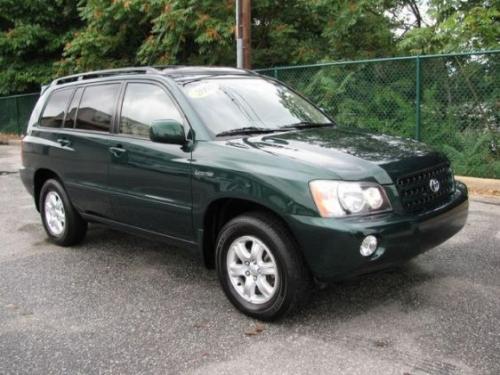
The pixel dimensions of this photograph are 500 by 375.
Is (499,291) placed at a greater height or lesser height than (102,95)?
lesser

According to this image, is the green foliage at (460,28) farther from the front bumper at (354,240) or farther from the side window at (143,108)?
the front bumper at (354,240)

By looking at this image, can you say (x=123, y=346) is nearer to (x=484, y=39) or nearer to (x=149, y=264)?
(x=149, y=264)

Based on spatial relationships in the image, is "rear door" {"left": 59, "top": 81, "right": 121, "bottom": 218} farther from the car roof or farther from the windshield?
the windshield

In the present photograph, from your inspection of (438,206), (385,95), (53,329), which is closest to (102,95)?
(53,329)

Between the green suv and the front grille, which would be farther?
the front grille

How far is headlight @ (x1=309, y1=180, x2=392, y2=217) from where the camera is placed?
345 cm

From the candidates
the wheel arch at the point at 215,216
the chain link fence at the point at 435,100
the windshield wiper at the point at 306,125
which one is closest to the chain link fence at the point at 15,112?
the chain link fence at the point at 435,100

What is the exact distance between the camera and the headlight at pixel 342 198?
11.3 feet

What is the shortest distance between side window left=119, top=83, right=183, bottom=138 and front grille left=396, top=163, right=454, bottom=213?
1.80 m

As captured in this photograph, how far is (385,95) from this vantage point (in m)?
9.76

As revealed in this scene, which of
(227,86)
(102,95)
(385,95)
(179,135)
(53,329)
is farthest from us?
(385,95)

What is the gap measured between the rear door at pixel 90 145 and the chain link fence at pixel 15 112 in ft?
50.1

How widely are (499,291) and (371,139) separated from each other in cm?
150

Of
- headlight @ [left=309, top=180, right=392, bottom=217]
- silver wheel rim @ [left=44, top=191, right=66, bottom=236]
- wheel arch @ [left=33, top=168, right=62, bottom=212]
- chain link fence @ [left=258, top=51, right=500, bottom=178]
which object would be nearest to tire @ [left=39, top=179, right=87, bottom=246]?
silver wheel rim @ [left=44, top=191, right=66, bottom=236]
